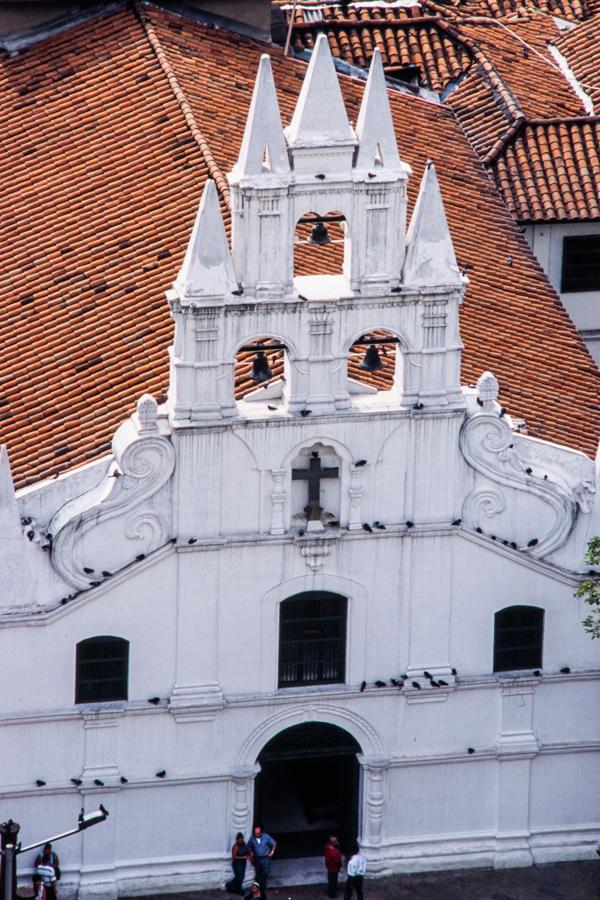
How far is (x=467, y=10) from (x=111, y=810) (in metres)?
33.1

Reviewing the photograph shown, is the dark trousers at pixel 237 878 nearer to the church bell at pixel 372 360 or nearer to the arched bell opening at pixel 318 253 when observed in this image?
the church bell at pixel 372 360

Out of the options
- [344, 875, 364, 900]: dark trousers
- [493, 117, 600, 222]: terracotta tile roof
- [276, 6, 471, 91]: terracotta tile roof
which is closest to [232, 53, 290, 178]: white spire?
[344, 875, 364, 900]: dark trousers

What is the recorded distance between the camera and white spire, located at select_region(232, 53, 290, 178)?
5028cm

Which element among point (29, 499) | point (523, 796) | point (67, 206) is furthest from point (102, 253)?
point (523, 796)

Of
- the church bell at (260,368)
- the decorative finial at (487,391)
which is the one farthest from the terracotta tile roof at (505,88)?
the church bell at (260,368)

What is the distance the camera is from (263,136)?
50.9 m

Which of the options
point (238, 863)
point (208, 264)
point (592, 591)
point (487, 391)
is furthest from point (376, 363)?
point (238, 863)

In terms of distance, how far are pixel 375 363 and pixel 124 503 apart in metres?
5.37

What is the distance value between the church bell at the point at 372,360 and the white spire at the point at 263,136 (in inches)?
155

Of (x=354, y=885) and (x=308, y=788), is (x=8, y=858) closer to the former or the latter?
(x=354, y=885)

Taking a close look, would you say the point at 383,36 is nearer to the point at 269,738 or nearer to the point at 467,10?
the point at 467,10

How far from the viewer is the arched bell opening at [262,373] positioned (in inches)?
2063

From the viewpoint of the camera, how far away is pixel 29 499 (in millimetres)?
52094

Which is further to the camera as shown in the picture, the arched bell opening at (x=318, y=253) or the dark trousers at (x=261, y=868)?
the arched bell opening at (x=318, y=253)
